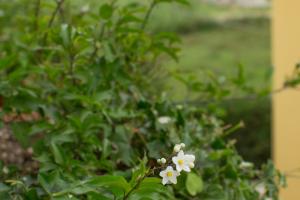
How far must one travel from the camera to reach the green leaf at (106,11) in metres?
1.60

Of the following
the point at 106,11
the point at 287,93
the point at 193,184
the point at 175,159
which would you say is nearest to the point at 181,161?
the point at 175,159

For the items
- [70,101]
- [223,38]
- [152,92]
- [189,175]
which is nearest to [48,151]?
[70,101]

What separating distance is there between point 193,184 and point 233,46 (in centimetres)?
418

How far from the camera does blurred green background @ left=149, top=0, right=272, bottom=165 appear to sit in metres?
4.28

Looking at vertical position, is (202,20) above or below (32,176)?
below

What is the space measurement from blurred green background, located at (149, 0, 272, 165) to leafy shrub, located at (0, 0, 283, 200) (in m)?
2.39

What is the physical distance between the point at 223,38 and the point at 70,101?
4.17 m

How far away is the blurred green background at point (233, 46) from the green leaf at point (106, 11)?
2.55 m

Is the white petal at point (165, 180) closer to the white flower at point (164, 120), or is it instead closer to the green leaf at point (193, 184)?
the green leaf at point (193, 184)

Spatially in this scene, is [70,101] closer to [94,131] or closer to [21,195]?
[94,131]

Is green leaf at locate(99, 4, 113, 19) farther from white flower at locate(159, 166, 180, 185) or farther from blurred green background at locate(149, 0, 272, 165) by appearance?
blurred green background at locate(149, 0, 272, 165)

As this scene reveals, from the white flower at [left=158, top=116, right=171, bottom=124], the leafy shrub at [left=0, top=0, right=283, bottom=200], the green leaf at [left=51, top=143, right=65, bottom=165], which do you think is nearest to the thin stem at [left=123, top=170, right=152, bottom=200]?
the leafy shrub at [left=0, top=0, right=283, bottom=200]

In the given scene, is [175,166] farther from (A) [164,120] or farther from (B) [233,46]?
(B) [233,46]

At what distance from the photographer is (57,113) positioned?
1.62 meters
